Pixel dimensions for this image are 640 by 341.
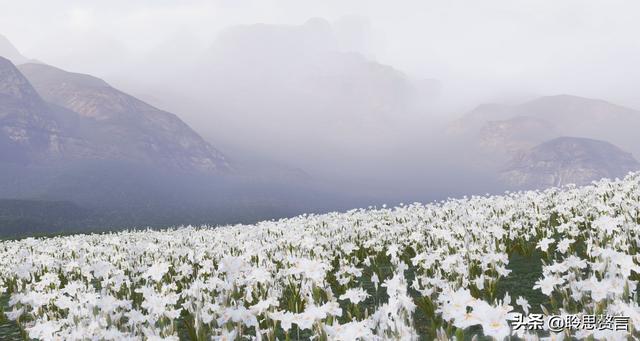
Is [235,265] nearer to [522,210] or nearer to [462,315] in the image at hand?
[462,315]

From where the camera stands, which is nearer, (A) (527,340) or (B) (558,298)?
(A) (527,340)

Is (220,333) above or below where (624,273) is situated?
below

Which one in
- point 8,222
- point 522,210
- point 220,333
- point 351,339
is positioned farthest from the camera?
point 8,222

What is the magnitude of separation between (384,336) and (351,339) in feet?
1.46

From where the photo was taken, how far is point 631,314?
4020 millimetres

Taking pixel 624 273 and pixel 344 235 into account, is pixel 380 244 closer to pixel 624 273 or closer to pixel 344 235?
pixel 344 235

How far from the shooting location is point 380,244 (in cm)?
1438

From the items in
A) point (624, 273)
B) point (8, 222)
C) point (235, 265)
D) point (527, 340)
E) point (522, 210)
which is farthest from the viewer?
point (8, 222)

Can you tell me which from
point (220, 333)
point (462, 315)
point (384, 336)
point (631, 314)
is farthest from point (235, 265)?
point (631, 314)

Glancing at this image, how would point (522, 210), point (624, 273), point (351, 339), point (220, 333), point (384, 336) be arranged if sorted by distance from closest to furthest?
point (351, 339) → point (384, 336) → point (624, 273) → point (220, 333) → point (522, 210)

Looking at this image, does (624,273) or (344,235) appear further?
(344,235)

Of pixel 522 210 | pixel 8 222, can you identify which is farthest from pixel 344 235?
pixel 8 222

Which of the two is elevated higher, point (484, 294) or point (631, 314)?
point (631, 314)

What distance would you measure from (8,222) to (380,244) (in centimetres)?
17532
